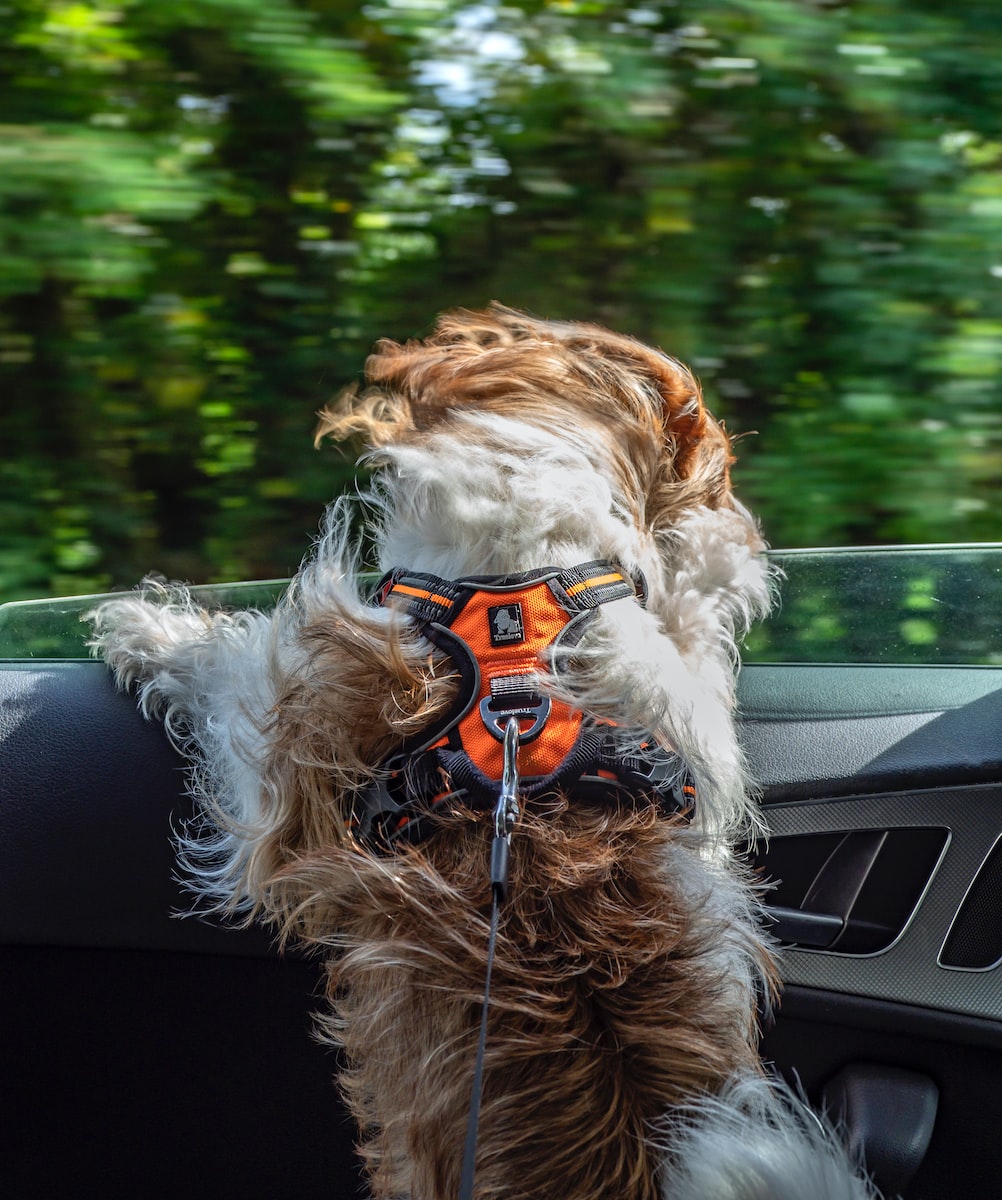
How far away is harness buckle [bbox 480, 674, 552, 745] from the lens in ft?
5.49

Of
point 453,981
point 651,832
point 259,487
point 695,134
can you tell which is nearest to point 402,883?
point 453,981

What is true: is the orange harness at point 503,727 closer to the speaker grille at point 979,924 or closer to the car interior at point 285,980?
the car interior at point 285,980

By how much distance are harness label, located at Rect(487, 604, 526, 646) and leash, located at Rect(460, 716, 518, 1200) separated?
0.42 ft

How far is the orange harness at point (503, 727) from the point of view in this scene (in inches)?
65.9

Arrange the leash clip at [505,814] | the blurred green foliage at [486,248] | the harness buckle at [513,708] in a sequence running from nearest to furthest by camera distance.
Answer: the leash clip at [505,814], the harness buckle at [513,708], the blurred green foliage at [486,248]

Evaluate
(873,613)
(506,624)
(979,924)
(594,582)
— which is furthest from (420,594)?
(979,924)

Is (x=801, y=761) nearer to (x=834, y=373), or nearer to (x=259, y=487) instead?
(x=834, y=373)

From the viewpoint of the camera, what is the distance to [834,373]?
2.99 meters

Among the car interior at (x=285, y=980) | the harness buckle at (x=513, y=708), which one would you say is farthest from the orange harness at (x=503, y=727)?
the car interior at (x=285, y=980)

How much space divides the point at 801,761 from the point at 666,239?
1596 mm

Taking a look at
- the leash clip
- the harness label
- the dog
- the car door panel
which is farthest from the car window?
the leash clip

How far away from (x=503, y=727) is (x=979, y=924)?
826 millimetres

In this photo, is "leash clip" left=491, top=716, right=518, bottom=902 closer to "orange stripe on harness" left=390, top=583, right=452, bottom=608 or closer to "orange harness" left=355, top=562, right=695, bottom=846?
"orange harness" left=355, top=562, right=695, bottom=846

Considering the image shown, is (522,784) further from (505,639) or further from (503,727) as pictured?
(505,639)
